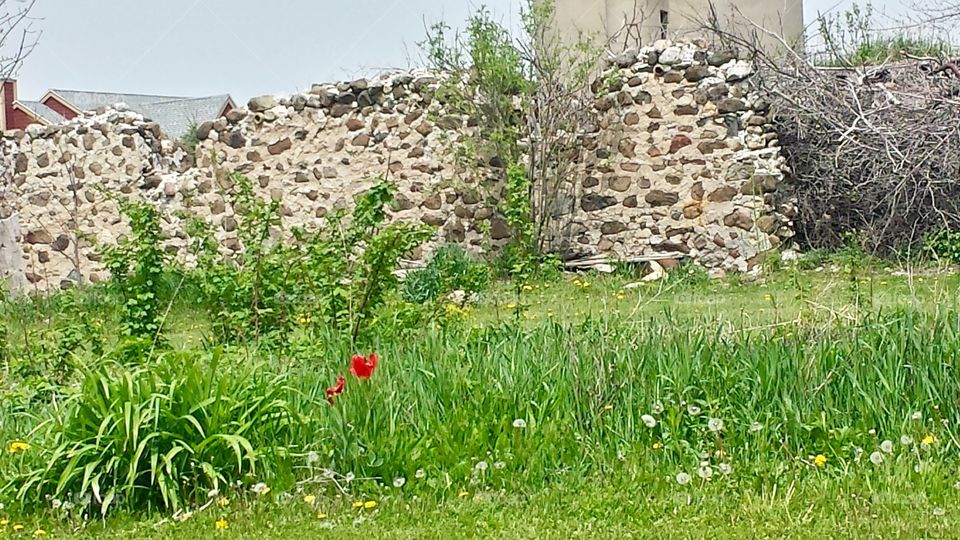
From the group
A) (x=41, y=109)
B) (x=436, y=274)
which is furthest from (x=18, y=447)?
(x=41, y=109)

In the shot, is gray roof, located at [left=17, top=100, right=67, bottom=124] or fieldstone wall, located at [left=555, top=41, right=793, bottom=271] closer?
fieldstone wall, located at [left=555, top=41, right=793, bottom=271]

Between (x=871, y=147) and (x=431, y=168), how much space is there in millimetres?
4663

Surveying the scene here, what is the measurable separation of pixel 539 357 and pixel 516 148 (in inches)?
286

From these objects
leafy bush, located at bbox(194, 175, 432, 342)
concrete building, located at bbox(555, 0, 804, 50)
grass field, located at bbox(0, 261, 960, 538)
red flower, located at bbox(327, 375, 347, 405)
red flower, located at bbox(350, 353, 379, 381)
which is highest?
concrete building, located at bbox(555, 0, 804, 50)

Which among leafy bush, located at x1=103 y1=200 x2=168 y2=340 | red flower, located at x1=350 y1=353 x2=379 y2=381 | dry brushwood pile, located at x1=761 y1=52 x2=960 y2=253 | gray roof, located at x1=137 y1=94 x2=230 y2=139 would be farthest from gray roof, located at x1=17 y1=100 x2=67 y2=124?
red flower, located at x1=350 y1=353 x2=379 y2=381

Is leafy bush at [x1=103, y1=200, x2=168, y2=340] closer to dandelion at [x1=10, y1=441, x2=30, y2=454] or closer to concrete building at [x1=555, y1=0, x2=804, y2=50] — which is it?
dandelion at [x1=10, y1=441, x2=30, y2=454]

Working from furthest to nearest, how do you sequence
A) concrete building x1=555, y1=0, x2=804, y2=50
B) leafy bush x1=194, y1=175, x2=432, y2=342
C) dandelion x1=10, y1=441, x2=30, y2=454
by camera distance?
concrete building x1=555, y1=0, x2=804, y2=50 < leafy bush x1=194, y1=175, x2=432, y2=342 < dandelion x1=10, y1=441, x2=30, y2=454

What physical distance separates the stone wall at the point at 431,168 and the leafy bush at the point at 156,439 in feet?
24.1

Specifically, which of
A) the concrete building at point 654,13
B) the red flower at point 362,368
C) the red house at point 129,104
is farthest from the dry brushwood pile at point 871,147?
the red house at point 129,104

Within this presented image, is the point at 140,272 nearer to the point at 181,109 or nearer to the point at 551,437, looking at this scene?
the point at 551,437

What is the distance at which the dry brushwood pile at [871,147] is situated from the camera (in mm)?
9922

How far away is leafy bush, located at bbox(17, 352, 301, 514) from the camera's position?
3.79 meters

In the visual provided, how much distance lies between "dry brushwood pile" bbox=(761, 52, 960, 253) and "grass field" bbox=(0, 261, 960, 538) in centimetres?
556

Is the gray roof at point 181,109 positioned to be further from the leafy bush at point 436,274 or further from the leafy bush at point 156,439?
the leafy bush at point 156,439
